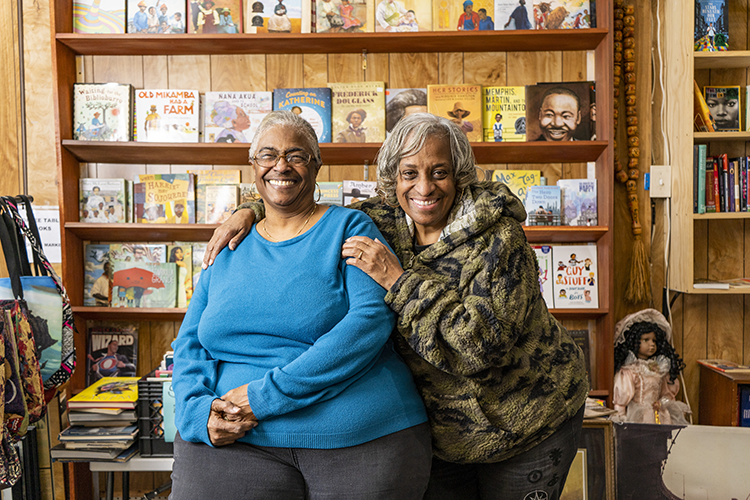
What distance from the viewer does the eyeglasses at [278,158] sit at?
119 centimetres

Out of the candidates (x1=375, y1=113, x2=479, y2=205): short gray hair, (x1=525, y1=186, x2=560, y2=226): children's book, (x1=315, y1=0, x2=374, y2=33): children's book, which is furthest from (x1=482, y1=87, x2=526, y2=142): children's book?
(x1=375, y1=113, x2=479, y2=205): short gray hair

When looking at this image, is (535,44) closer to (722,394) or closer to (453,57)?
(453,57)

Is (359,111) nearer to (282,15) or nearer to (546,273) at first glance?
(282,15)

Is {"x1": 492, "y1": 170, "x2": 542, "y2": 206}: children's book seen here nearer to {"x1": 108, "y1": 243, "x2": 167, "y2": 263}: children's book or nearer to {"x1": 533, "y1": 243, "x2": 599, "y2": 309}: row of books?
{"x1": 533, "y1": 243, "x2": 599, "y2": 309}: row of books

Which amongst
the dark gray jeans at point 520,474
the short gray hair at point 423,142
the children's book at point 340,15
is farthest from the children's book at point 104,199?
the dark gray jeans at point 520,474

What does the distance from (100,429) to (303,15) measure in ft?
6.47

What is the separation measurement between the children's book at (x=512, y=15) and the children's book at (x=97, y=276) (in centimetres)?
211

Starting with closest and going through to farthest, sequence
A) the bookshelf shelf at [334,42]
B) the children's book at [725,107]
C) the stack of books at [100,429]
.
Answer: the stack of books at [100,429]
the bookshelf shelf at [334,42]
the children's book at [725,107]

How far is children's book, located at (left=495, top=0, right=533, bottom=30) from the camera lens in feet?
7.29

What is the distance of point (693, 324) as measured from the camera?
244 cm

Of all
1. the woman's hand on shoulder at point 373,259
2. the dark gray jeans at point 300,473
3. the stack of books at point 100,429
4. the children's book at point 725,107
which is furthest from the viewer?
the children's book at point 725,107

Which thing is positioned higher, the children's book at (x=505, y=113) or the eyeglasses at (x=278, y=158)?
the children's book at (x=505, y=113)

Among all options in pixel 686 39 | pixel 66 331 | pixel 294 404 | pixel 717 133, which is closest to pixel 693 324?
pixel 717 133

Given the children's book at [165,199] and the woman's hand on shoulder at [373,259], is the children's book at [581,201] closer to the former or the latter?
the woman's hand on shoulder at [373,259]
